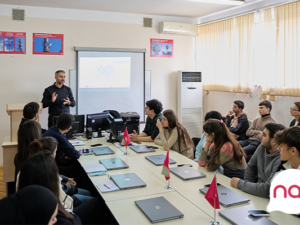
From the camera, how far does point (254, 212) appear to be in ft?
5.83

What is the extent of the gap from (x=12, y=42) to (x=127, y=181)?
162 inches

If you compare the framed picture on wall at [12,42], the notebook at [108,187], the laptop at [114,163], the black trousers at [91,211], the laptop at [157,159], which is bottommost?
the black trousers at [91,211]

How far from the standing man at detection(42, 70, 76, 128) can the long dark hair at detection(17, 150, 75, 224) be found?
3604mm

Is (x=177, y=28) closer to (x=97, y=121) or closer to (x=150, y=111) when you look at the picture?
(x=150, y=111)

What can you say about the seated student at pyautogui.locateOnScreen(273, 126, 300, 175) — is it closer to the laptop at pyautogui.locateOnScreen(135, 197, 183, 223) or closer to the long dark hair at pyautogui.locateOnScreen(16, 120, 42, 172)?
the laptop at pyautogui.locateOnScreen(135, 197, 183, 223)

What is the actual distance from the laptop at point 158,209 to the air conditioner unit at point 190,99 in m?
4.43

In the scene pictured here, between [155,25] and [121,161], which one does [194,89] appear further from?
[121,161]

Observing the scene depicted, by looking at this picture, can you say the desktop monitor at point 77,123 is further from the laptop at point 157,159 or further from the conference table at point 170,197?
the laptop at point 157,159

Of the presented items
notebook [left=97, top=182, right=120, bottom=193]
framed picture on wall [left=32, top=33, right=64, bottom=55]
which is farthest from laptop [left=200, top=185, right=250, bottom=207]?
framed picture on wall [left=32, top=33, right=64, bottom=55]

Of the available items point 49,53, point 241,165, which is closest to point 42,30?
point 49,53

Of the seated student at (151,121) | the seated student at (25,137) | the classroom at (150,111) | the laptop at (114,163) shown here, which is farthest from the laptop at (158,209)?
the seated student at (151,121)

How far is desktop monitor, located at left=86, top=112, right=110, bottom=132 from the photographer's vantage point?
13.5 ft

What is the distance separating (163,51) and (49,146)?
14.9ft

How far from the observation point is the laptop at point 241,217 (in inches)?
66.0
